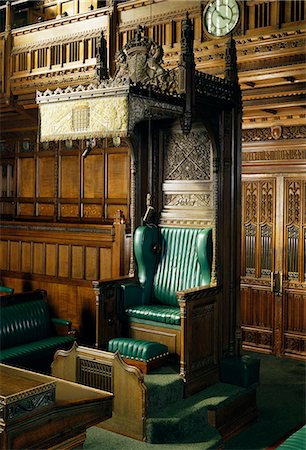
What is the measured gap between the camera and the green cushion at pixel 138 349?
470 centimetres

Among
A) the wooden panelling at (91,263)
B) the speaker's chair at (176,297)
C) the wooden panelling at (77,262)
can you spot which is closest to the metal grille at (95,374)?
the speaker's chair at (176,297)

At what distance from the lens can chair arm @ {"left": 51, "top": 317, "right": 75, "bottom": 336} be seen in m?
6.35

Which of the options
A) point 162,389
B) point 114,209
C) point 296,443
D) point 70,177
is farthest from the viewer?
point 70,177

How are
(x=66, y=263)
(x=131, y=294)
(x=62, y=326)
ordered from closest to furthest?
1. (x=131, y=294)
2. (x=62, y=326)
3. (x=66, y=263)

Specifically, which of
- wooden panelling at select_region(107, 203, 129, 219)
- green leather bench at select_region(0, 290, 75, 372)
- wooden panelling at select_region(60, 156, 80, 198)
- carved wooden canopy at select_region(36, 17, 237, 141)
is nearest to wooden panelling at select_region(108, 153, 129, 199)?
wooden panelling at select_region(107, 203, 129, 219)

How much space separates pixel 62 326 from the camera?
6.39 metres

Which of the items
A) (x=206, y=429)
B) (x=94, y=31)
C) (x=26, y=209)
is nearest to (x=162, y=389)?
(x=206, y=429)

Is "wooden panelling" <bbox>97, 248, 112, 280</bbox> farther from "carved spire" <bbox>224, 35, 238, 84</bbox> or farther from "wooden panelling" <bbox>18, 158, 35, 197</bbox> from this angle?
"wooden panelling" <bbox>18, 158, 35, 197</bbox>

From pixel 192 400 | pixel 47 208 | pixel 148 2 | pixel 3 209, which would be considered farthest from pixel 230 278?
pixel 3 209

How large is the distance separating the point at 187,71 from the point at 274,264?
10.6ft

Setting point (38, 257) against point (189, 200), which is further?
point (38, 257)

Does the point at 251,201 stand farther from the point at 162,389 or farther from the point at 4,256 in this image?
the point at 162,389

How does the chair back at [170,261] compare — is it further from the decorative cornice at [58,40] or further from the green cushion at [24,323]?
the decorative cornice at [58,40]

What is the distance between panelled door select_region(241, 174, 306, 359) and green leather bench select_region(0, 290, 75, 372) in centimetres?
239
